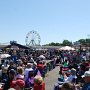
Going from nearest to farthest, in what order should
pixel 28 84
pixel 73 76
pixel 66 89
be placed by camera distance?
pixel 66 89, pixel 73 76, pixel 28 84

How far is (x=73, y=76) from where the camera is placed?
10.8 meters

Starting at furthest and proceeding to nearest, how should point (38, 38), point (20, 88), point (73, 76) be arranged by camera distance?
point (38, 38) < point (73, 76) < point (20, 88)

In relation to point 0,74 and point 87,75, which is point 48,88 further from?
point 87,75

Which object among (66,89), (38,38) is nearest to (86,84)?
(66,89)

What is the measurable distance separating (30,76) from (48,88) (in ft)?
14.4

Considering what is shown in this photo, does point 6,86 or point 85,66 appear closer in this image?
point 6,86

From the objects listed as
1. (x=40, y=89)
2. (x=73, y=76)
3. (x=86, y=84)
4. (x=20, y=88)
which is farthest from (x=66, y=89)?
(x=73, y=76)

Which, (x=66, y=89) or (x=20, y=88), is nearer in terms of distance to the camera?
(x=66, y=89)

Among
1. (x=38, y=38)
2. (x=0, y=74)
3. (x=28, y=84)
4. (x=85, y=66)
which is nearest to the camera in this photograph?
(x=28, y=84)

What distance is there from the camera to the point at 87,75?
21.5ft

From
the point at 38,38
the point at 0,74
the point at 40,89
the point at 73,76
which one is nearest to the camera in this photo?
the point at 40,89

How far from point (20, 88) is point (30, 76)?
4824 millimetres

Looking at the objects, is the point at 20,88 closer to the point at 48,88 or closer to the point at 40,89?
the point at 40,89

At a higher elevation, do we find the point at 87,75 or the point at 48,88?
the point at 87,75
